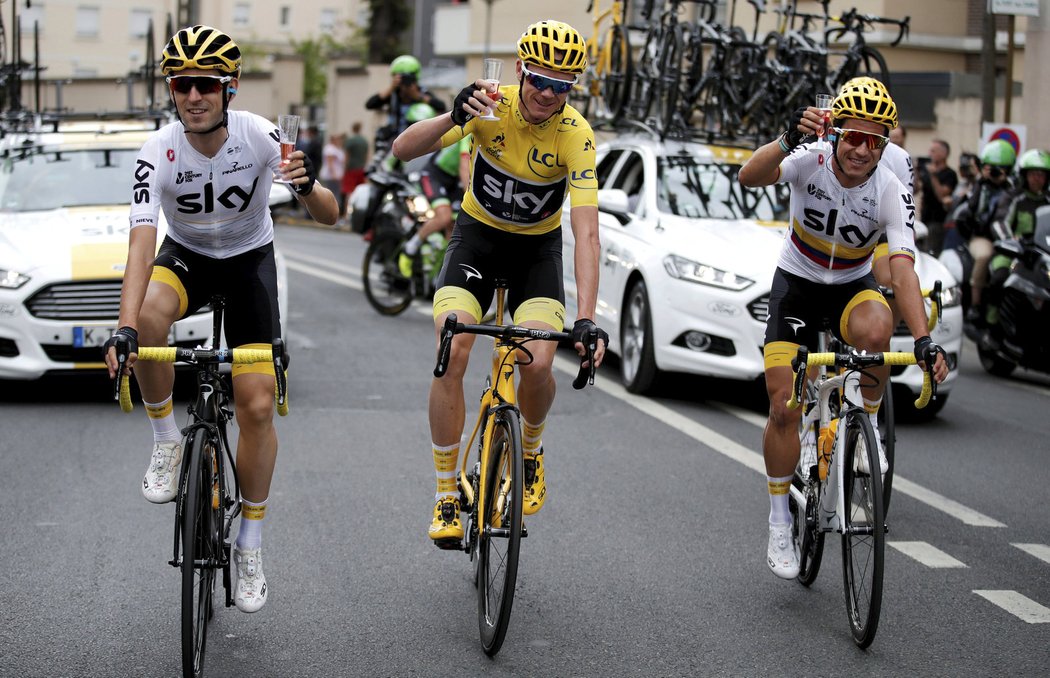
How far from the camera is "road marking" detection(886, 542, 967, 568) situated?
23.7ft

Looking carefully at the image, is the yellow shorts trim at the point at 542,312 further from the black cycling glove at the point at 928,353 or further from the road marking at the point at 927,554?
the road marking at the point at 927,554

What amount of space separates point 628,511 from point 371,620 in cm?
229

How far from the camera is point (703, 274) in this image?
1099cm

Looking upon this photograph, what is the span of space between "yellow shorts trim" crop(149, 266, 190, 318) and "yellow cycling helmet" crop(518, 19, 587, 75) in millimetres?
1550

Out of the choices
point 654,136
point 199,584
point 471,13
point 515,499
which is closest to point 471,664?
point 515,499

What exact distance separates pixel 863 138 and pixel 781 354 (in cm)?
97

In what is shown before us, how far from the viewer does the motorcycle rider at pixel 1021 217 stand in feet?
45.2

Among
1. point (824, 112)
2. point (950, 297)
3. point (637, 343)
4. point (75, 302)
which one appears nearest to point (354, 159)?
point (637, 343)

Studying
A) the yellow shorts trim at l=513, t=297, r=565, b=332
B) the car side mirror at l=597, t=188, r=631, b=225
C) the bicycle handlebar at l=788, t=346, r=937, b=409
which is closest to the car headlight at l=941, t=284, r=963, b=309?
the car side mirror at l=597, t=188, r=631, b=225

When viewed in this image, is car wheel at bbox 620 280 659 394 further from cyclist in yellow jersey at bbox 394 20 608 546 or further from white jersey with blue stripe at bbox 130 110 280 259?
white jersey with blue stripe at bbox 130 110 280 259

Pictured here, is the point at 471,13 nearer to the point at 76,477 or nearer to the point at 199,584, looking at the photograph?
the point at 76,477

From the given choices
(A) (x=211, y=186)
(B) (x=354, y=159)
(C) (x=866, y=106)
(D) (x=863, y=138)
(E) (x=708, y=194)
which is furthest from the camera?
(B) (x=354, y=159)

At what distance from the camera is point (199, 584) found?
538cm

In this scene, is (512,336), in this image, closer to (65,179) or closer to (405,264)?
(65,179)
